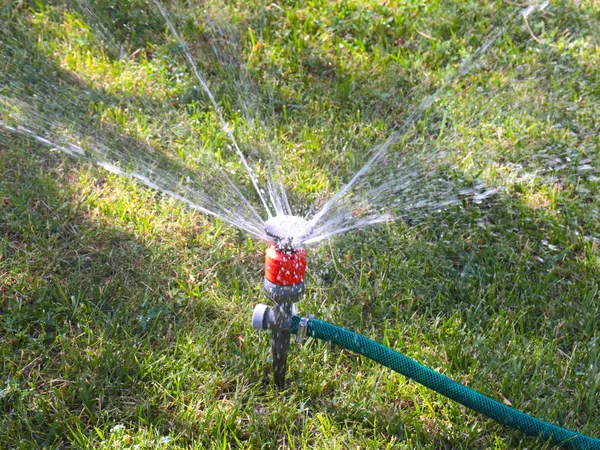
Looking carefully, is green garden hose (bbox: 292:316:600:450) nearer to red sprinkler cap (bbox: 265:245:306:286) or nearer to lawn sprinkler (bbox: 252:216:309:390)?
lawn sprinkler (bbox: 252:216:309:390)

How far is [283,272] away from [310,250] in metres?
0.83

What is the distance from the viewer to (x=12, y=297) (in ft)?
8.01

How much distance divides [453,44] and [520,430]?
2.38 m

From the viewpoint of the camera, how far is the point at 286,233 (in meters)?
1.88

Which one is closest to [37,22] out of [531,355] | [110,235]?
[110,235]

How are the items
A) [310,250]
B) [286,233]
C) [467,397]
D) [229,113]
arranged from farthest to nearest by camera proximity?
[229,113], [310,250], [467,397], [286,233]

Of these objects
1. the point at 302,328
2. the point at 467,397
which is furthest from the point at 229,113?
the point at 467,397

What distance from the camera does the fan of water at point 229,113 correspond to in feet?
9.84

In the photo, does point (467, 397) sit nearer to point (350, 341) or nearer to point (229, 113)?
point (350, 341)

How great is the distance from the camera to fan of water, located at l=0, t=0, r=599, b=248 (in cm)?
300

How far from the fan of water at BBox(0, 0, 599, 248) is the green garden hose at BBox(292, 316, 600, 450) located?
666 millimetres

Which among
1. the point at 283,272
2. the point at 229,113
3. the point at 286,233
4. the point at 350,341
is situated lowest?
the point at 350,341

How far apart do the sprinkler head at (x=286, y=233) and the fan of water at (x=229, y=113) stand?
2.31 feet

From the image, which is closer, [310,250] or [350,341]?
[350,341]
